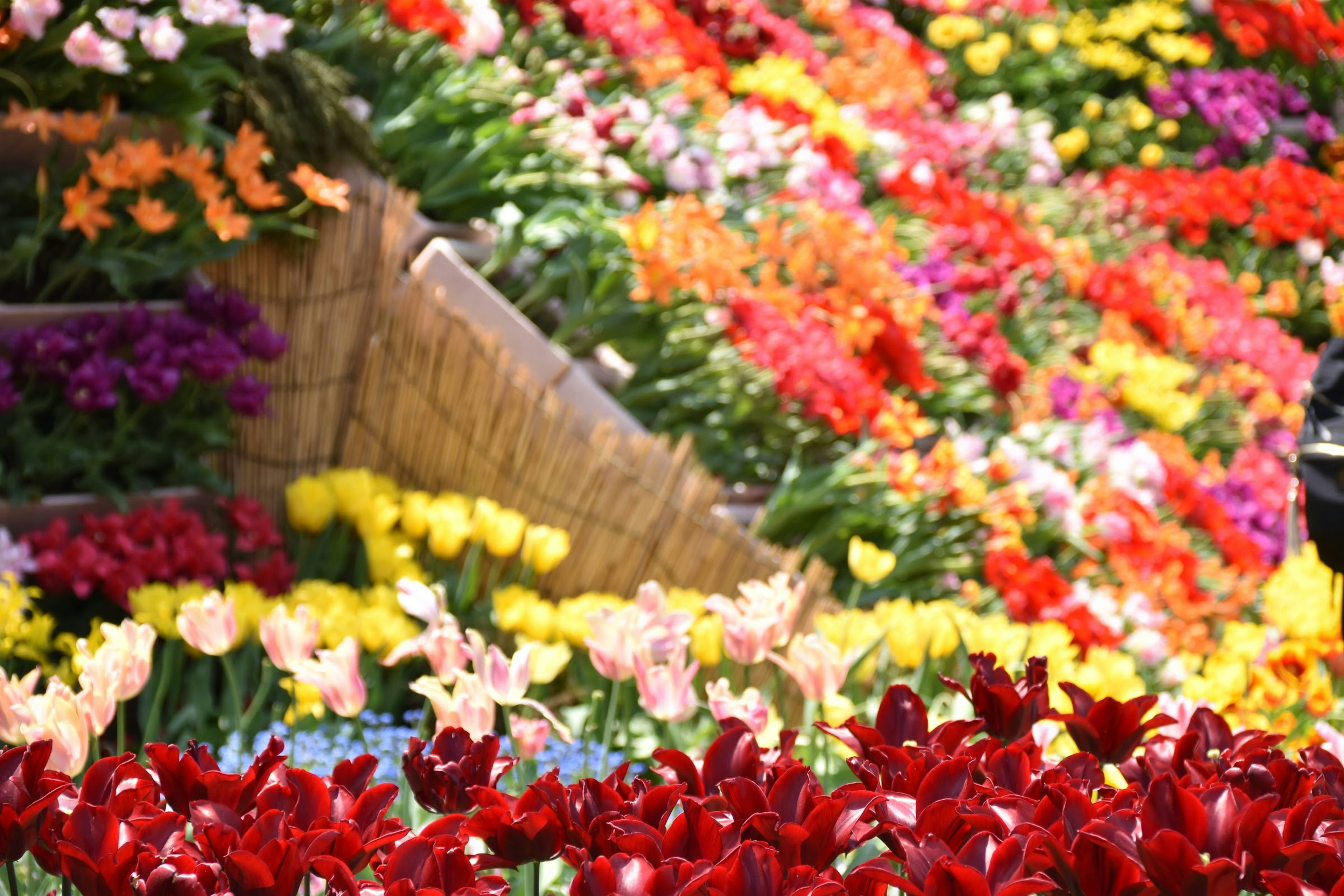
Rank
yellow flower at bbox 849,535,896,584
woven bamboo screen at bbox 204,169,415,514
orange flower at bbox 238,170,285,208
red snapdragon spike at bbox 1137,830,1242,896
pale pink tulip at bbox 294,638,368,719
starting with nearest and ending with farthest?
red snapdragon spike at bbox 1137,830,1242,896 < pale pink tulip at bbox 294,638,368,719 < yellow flower at bbox 849,535,896,584 < orange flower at bbox 238,170,285,208 < woven bamboo screen at bbox 204,169,415,514

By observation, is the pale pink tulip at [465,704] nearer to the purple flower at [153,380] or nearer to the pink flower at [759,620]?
the pink flower at [759,620]

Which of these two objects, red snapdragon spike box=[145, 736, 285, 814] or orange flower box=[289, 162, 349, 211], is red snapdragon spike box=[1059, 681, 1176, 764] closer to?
red snapdragon spike box=[145, 736, 285, 814]

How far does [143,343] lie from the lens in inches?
101

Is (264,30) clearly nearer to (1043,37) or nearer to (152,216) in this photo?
(152,216)

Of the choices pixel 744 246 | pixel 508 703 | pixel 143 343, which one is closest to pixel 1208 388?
pixel 744 246

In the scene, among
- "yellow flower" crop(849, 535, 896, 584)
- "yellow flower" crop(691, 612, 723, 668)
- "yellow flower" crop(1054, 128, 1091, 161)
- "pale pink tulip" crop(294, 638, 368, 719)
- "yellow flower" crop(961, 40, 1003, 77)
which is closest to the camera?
"pale pink tulip" crop(294, 638, 368, 719)

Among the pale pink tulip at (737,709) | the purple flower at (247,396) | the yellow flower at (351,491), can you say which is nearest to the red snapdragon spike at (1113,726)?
the pale pink tulip at (737,709)

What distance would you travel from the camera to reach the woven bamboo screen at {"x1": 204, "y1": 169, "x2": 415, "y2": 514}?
291cm

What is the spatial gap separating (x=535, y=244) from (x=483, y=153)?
0.31 meters

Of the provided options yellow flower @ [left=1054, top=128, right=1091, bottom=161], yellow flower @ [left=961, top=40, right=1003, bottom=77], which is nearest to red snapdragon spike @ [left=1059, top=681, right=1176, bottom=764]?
yellow flower @ [left=1054, top=128, right=1091, bottom=161]

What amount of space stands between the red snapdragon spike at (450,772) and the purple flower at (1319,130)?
7.24m

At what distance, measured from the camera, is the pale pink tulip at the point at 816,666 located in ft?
4.81

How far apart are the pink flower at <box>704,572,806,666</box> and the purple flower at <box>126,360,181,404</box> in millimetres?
1430

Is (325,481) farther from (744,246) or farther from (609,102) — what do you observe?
(609,102)
